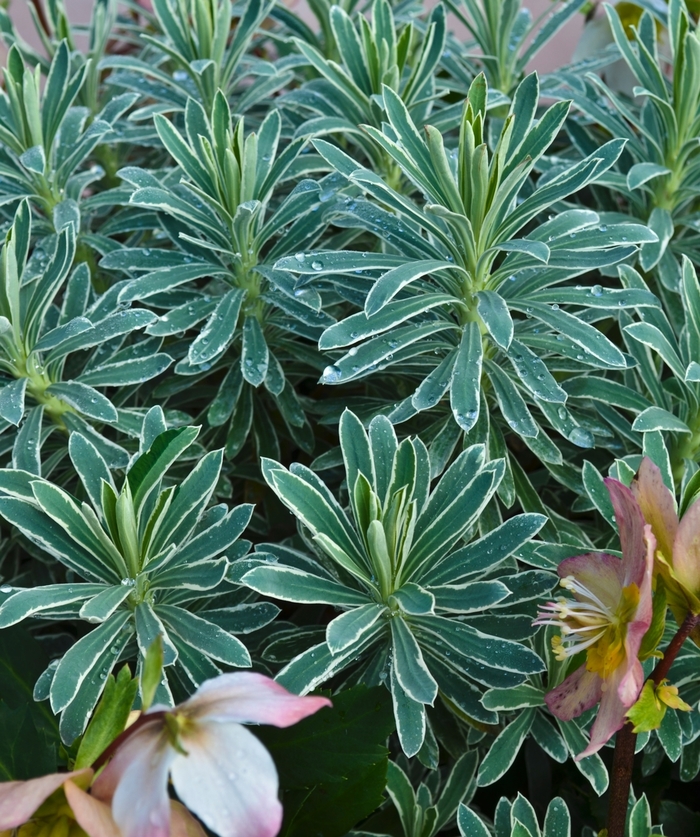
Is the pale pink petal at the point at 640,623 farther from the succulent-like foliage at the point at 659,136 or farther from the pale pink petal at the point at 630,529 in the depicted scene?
the succulent-like foliage at the point at 659,136

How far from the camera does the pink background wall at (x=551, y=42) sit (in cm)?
229

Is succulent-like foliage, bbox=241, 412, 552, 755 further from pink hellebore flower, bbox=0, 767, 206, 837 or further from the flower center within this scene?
pink hellebore flower, bbox=0, 767, 206, 837

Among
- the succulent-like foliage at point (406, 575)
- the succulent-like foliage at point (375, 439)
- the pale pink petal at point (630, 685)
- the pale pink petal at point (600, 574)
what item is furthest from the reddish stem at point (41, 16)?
the pale pink petal at point (630, 685)

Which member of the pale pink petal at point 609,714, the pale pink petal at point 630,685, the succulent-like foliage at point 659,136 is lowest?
the pale pink petal at point 609,714

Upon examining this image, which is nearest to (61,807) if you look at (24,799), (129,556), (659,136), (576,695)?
(24,799)

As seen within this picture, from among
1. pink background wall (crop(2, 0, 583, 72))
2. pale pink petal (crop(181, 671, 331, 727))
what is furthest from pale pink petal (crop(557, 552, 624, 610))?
pink background wall (crop(2, 0, 583, 72))

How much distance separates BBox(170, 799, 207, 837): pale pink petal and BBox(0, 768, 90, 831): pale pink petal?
0.26 feet

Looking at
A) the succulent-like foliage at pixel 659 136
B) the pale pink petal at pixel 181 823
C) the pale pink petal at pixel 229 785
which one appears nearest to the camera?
the pale pink petal at pixel 229 785

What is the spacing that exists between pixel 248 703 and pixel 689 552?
322mm

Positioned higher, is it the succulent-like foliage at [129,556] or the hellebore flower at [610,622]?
the hellebore flower at [610,622]

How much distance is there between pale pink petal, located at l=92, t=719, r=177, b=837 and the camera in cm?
42

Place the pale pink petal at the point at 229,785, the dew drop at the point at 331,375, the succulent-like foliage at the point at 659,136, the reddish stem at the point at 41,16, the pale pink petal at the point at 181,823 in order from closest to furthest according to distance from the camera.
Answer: the pale pink petal at the point at 229,785, the pale pink petal at the point at 181,823, the dew drop at the point at 331,375, the succulent-like foliage at the point at 659,136, the reddish stem at the point at 41,16

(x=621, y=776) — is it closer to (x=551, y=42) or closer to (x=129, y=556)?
(x=129, y=556)

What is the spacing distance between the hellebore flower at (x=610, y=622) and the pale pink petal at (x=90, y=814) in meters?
0.30
